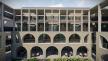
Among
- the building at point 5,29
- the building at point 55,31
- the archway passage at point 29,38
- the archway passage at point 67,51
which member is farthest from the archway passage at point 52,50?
the building at point 5,29

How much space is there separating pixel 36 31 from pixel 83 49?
1216 cm

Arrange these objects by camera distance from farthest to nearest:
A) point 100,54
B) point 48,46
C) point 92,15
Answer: point 92,15 < point 48,46 < point 100,54

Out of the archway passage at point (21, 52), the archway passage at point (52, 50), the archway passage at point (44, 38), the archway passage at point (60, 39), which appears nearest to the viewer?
the archway passage at point (21, 52)

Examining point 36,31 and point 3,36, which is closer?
point 3,36

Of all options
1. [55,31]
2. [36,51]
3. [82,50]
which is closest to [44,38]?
[55,31]

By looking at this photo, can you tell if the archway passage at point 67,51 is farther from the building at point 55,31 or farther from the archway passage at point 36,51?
the archway passage at point 36,51

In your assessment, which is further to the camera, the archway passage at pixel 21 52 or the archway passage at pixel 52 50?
the archway passage at pixel 52 50

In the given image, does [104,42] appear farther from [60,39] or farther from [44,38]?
[44,38]

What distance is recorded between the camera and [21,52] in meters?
55.4

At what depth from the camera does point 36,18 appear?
57219 millimetres

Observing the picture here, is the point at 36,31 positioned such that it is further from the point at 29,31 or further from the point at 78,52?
the point at 78,52

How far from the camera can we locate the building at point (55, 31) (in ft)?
176

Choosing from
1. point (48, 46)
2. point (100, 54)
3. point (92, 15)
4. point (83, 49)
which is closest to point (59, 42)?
point (48, 46)

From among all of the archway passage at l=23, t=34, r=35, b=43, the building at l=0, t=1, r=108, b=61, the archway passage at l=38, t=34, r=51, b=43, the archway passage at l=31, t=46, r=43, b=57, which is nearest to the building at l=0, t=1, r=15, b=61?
the building at l=0, t=1, r=108, b=61
